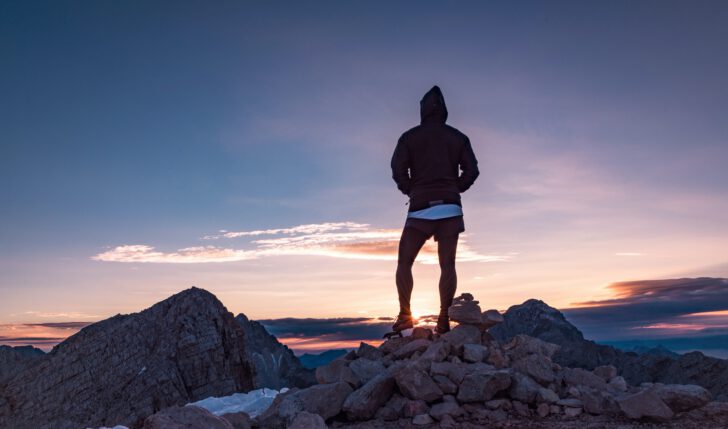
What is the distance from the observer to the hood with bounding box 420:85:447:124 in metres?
10.2

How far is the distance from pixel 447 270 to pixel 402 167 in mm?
1844

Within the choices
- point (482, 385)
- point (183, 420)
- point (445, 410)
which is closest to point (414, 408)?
point (445, 410)

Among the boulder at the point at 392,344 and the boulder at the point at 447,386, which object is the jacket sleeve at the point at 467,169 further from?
the boulder at the point at 447,386

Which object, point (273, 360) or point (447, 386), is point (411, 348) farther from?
point (273, 360)

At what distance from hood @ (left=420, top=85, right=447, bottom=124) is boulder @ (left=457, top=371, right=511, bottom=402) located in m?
4.36

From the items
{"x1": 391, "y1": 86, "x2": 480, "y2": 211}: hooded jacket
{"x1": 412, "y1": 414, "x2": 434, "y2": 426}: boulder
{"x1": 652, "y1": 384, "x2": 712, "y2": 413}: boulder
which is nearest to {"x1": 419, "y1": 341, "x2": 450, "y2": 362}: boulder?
{"x1": 412, "y1": 414, "x2": 434, "y2": 426}: boulder

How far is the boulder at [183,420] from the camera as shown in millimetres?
5645

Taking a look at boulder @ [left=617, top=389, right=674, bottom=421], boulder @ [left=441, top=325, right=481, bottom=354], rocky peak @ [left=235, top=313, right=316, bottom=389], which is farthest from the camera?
rocky peak @ [left=235, top=313, right=316, bottom=389]

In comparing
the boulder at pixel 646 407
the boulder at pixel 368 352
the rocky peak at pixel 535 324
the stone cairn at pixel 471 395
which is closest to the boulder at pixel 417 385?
the stone cairn at pixel 471 395

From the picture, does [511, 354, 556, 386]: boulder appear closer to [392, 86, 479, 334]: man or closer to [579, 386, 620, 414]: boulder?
[579, 386, 620, 414]: boulder

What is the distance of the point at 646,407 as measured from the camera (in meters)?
7.32

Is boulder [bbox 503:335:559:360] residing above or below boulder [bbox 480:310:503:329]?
below

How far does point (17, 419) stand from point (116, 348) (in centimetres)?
278

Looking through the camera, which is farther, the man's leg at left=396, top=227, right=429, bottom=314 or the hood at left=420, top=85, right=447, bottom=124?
the hood at left=420, top=85, right=447, bottom=124
